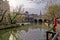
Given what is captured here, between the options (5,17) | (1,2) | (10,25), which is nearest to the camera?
(10,25)

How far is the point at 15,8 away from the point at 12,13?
2.84 ft

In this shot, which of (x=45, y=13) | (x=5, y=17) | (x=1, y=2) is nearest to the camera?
(x=5, y=17)

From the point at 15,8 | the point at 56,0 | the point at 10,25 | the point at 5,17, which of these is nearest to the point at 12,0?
the point at 15,8

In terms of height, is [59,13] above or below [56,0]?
below

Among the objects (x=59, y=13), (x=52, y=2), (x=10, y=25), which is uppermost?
(x=52, y=2)

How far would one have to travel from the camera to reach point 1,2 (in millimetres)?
20672

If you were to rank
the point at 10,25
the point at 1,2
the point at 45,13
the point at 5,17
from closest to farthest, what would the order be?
the point at 10,25
the point at 5,17
the point at 45,13
the point at 1,2

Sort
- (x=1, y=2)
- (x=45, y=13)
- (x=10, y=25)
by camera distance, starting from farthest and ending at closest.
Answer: (x=1, y=2)
(x=45, y=13)
(x=10, y=25)

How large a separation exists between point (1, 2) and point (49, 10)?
6.87 metres

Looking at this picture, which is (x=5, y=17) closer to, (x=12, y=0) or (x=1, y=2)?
(x=12, y=0)

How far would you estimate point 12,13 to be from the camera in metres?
16.3

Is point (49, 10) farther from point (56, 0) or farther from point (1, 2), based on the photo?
point (1, 2)

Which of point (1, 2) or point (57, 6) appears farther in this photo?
point (1, 2)

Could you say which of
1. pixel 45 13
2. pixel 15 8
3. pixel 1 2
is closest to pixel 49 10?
pixel 45 13
